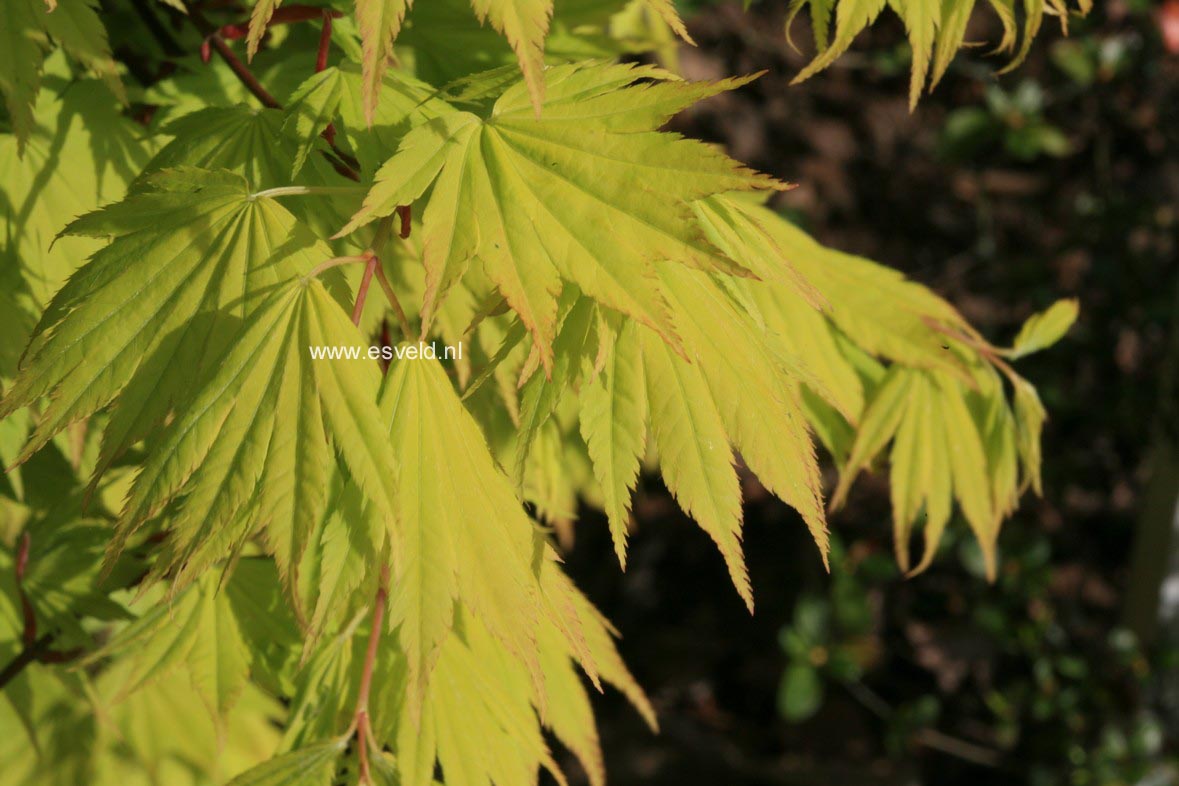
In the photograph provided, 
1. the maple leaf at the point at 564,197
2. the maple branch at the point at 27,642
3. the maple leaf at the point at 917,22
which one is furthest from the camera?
the maple branch at the point at 27,642

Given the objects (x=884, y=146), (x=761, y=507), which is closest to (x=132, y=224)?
(x=761, y=507)

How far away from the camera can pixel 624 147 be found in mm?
625

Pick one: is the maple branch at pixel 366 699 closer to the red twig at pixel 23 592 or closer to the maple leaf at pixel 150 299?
the maple leaf at pixel 150 299

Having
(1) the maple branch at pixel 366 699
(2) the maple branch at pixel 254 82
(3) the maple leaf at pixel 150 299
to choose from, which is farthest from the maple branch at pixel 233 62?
(1) the maple branch at pixel 366 699

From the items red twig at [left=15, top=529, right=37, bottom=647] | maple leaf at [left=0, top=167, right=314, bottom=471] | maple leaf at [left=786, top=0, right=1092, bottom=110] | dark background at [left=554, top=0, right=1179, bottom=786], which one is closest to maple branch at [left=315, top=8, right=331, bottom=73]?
maple leaf at [left=0, top=167, right=314, bottom=471]

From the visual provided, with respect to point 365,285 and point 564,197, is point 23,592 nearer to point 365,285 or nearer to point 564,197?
point 365,285

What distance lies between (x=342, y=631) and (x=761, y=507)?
1944 mm

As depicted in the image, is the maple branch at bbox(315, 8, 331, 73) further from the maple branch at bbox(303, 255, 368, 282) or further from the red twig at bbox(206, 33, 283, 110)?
the maple branch at bbox(303, 255, 368, 282)

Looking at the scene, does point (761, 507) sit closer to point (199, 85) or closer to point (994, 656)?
point (994, 656)

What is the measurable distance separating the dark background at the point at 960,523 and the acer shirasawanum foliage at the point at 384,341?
1.49 meters

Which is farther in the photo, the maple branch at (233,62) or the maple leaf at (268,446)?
the maple branch at (233,62)

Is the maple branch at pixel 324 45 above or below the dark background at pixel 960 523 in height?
above

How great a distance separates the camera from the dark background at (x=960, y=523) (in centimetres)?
227

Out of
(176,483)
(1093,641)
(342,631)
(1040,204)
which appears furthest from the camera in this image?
(1040,204)
